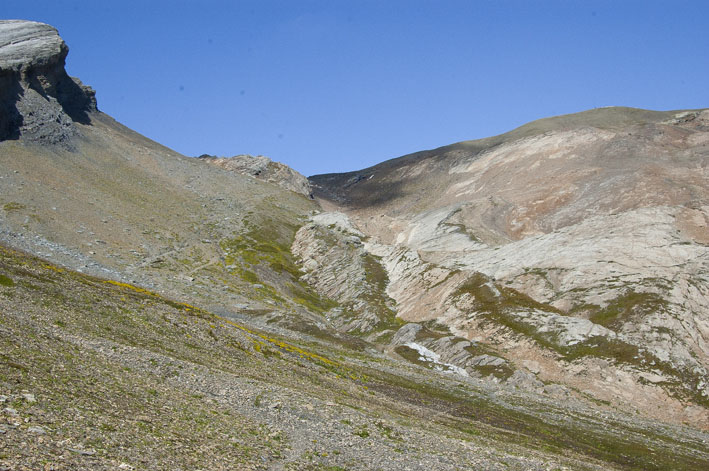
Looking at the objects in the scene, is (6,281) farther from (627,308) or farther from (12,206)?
(627,308)

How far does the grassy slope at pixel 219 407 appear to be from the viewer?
76.6 ft

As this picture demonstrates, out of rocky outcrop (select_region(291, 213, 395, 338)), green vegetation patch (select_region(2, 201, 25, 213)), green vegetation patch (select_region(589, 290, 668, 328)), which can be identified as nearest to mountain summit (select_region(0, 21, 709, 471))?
green vegetation patch (select_region(589, 290, 668, 328))

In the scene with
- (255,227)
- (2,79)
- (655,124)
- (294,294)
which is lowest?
(294,294)

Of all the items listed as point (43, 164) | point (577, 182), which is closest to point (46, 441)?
point (43, 164)

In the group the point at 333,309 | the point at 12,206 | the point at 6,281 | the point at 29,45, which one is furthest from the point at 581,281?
the point at 29,45

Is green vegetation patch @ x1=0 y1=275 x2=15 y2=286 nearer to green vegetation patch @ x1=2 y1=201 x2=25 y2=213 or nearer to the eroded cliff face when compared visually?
the eroded cliff face

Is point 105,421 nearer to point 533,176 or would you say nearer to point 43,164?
point 43,164

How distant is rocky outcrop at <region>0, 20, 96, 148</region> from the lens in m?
127

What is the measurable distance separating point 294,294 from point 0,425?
89810mm

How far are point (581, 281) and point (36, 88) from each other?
138 m

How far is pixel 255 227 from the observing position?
143625 millimetres

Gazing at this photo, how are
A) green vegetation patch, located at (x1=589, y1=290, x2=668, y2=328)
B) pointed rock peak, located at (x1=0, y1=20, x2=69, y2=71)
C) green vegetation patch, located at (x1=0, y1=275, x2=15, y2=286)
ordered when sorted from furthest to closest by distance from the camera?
1. pointed rock peak, located at (x1=0, y1=20, x2=69, y2=71)
2. green vegetation patch, located at (x1=589, y1=290, x2=668, y2=328)
3. green vegetation patch, located at (x1=0, y1=275, x2=15, y2=286)

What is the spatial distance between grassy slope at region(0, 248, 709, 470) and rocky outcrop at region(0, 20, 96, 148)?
85.5 m

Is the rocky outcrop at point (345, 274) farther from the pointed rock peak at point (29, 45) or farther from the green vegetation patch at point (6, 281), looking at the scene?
the pointed rock peak at point (29, 45)
